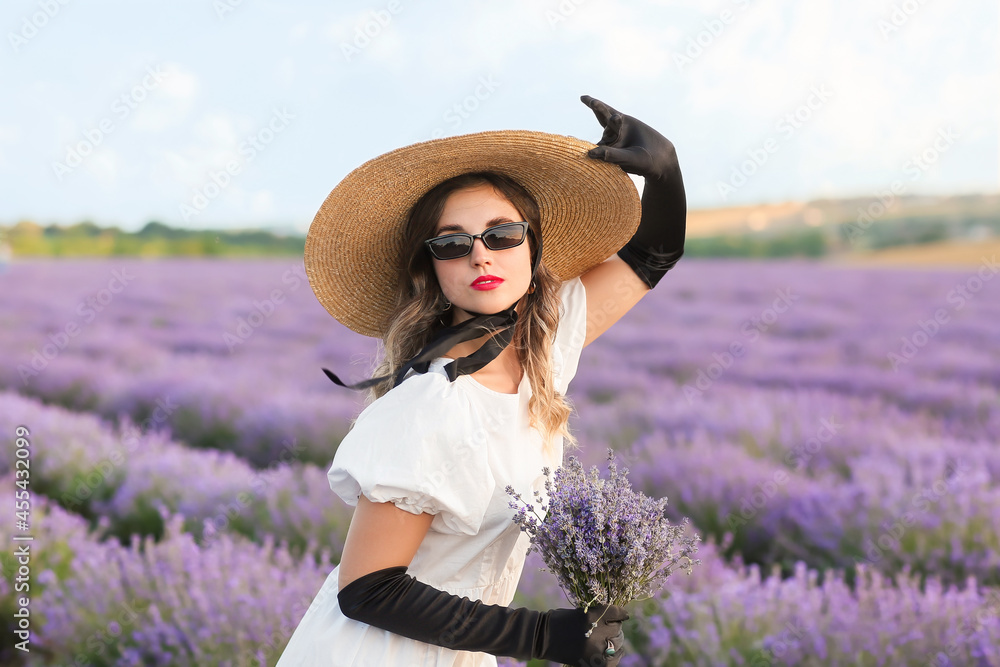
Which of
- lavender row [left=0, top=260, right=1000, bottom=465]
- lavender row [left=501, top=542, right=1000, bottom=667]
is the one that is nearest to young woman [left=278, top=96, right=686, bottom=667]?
lavender row [left=501, top=542, right=1000, bottom=667]

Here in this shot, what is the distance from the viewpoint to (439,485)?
1393mm

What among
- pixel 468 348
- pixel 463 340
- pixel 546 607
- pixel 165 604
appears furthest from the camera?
pixel 165 604

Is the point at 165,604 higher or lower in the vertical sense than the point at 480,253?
lower

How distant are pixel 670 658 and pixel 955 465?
89.0 inches

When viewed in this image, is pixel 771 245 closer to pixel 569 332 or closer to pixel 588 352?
pixel 588 352

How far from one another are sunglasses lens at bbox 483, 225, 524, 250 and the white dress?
28cm

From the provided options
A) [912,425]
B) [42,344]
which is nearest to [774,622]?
[912,425]

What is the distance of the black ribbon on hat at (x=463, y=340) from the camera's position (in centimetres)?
157

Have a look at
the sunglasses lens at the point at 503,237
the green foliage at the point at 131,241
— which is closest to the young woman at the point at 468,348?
the sunglasses lens at the point at 503,237

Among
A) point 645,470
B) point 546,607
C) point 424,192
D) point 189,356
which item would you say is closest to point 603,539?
point 424,192

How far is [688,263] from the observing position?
15.9 m

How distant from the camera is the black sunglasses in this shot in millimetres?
1632

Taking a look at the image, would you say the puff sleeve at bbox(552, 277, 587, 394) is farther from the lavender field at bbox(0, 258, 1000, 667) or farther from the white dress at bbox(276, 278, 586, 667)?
the lavender field at bbox(0, 258, 1000, 667)

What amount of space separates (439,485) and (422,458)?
0.19ft
